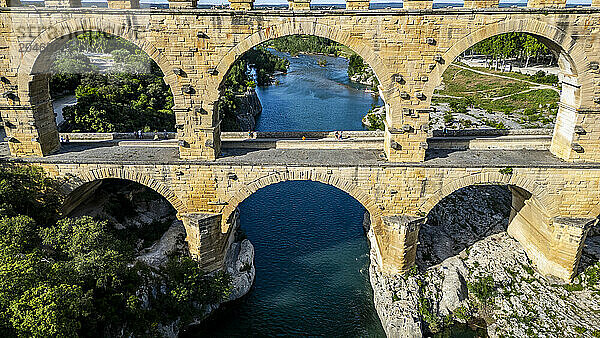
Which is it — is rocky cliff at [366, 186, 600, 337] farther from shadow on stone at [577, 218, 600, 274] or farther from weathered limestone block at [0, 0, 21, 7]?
weathered limestone block at [0, 0, 21, 7]

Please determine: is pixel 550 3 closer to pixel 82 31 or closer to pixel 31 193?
pixel 82 31

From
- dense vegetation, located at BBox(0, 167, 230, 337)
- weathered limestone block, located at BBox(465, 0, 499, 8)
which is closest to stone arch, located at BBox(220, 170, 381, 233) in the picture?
dense vegetation, located at BBox(0, 167, 230, 337)

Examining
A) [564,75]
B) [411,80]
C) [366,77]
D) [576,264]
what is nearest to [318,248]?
[411,80]

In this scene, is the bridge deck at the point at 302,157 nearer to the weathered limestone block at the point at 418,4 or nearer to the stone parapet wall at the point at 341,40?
the stone parapet wall at the point at 341,40

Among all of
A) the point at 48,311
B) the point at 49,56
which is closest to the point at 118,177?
the point at 49,56

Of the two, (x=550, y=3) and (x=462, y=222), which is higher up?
(x=550, y=3)
